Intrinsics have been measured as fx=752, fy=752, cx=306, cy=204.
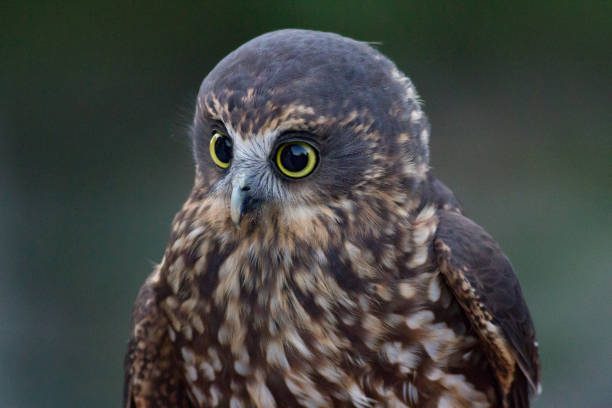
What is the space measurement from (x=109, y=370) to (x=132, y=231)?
3.98ft

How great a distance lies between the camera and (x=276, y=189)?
8.38 feet

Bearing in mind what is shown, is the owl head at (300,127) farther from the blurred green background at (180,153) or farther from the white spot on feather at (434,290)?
the blurred green background at (180,153)

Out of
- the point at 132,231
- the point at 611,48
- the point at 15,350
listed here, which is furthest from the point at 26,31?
the point at 611,48

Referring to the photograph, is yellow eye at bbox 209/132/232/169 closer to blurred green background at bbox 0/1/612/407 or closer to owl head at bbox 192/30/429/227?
owl head at bbox 192/30/429/227

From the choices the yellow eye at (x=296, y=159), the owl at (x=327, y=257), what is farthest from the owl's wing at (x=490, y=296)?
the yellow eye at (x=296, y=159)

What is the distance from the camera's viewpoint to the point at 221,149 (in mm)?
2596

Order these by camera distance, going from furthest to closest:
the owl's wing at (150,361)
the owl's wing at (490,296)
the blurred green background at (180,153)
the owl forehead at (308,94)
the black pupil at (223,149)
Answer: the blurred green background at (180,153)
the owl's wing at (150,361)
the owl's wing at (490,296)
the black pupil at (223,149)
the owl forehead at (308,94)

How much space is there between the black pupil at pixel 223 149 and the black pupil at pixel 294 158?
0.19 meters

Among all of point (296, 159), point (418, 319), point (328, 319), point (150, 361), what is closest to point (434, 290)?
point (418, 319)

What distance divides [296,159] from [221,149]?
27cm

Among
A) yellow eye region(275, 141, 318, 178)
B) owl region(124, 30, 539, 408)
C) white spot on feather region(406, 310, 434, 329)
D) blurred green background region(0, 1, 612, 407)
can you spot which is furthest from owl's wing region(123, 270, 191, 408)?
blurred green background region(0, 1, 612, 407)

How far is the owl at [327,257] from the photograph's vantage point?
2.48m

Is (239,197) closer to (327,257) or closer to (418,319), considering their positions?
(327,257)

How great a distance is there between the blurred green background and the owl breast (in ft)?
11.2
